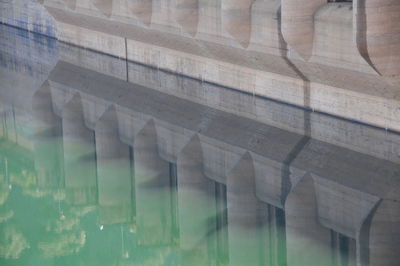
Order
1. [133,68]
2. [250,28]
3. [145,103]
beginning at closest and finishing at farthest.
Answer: [250,28], [145,103], [133,68]

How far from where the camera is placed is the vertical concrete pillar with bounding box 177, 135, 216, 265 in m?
15.4

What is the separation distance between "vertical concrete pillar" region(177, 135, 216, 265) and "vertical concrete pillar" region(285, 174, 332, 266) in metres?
1.23

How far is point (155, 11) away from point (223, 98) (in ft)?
15.5

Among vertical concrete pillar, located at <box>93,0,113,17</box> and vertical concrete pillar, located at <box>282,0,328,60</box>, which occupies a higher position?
vertical concrete pillar, located at <box>282,0,328,60</box>

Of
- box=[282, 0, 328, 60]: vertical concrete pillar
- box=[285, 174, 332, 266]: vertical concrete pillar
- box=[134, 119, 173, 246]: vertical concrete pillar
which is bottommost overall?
box=[134, 119, 173, 246]: vertical concrete pillar

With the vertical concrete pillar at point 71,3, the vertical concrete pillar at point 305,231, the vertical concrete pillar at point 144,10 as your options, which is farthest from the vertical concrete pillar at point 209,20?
the vertical concrete pillar at point 71,3

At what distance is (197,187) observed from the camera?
18141mm

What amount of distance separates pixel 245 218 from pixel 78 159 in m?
5.93

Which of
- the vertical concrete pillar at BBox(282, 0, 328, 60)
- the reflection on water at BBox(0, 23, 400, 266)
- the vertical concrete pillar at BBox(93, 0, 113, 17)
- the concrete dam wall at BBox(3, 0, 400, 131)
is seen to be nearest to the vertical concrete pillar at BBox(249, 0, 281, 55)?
the concrete dam wall at BBox(3, 0, 400, 131)

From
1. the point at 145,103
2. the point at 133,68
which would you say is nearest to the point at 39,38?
the point at 133,68

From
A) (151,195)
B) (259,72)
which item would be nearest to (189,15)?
(259,72)

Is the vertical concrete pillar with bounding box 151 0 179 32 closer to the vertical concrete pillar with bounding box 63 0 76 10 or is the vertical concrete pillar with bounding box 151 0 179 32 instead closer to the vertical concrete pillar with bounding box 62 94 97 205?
the vertical concrete pillar with bounding box 62 94 97 205

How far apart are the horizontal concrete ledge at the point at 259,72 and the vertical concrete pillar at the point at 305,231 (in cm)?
223

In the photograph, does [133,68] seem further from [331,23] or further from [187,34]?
[331,23]
